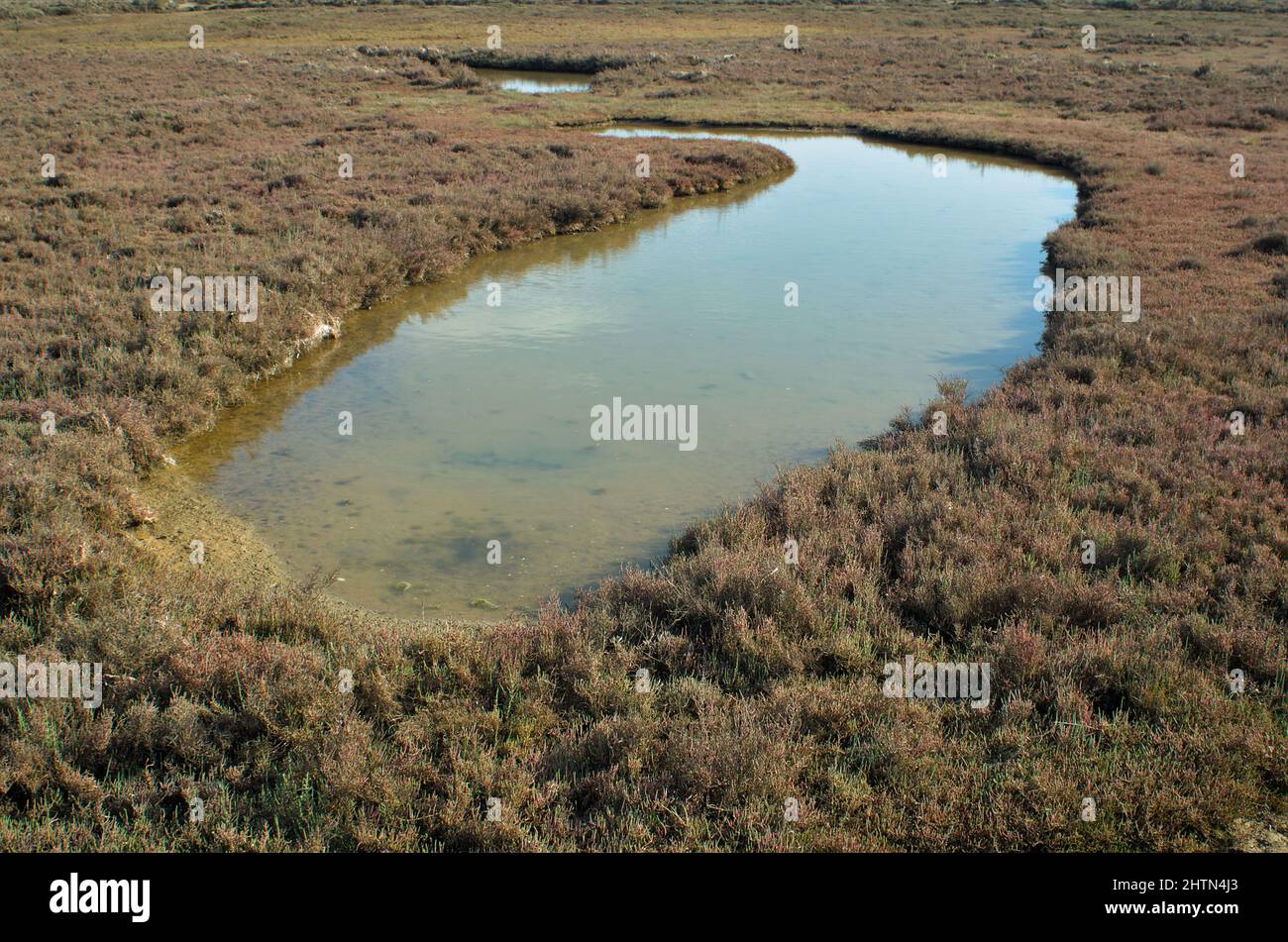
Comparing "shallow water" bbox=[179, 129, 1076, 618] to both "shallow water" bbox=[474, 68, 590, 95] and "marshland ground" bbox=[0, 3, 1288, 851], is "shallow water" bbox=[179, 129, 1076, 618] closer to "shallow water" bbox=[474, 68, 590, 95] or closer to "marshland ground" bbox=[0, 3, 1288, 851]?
"marshland ground" bbox=[0, 3, 1288, 851]

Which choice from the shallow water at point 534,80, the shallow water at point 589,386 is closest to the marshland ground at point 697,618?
the shallow water at point 589,386

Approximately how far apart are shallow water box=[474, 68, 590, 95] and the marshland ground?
2856cm

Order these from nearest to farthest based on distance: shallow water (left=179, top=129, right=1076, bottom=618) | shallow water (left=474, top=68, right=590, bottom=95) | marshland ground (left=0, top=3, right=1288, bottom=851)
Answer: marshland ground (left=0, top=3, right=1288, bottom=851), shallow water (left=179, top=129, right=1076, bottom=618), shallow water (left=474, top=68, right=590, bottom=95)

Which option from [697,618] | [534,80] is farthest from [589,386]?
[534,80]

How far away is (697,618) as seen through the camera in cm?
754

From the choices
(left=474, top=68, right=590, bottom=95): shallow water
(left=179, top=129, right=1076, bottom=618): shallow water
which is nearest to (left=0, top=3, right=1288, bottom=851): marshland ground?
(left=179, top=129, right=1076, bottom=618): shallow water

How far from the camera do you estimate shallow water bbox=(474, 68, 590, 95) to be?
152ft

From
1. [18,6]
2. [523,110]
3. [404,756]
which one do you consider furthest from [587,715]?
[18,6]

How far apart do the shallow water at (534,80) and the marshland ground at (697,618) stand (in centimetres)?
2856

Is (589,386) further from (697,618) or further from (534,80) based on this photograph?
(534,80)

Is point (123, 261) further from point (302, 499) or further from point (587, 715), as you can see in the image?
point (587, 715)

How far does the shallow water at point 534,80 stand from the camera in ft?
152

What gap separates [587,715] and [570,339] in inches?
374
